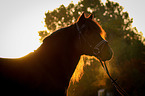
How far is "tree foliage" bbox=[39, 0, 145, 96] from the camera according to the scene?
16750 millimetres

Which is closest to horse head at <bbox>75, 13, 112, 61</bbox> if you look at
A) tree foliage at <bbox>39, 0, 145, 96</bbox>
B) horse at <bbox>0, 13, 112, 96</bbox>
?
horse at <bbox>0, 13, 112, 96</bbox>

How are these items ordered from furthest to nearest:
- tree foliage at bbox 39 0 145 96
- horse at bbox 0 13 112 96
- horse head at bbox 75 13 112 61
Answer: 1. tree foliage at bbox 39 0 145 96
2. horse head at bbox 75 13 112 61
3. horse at bbox 0 13 112 96

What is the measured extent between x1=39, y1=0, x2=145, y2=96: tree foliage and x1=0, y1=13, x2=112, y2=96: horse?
1249 cm

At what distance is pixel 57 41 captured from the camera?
2.09m

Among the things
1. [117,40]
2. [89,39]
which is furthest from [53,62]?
[117,40]

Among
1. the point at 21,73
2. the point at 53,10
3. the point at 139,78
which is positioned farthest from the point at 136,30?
the point at 21,73

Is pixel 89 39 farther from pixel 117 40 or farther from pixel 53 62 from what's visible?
pixel 117 40

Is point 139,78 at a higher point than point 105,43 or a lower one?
lower

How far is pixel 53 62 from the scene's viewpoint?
6.58ft

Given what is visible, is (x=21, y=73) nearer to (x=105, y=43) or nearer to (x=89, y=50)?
(x=89, y=50)

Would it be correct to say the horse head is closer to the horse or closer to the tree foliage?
the horse

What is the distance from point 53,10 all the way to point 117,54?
13.0 m

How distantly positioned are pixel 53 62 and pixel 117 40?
1787 cm

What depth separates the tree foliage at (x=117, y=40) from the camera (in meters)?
16.8
